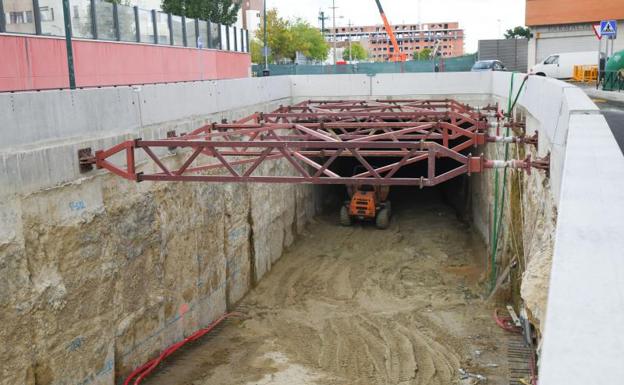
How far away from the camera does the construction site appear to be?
7066mm

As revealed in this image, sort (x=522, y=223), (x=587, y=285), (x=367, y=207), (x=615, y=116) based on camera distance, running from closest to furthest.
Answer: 1. (x=587, y=285)
2. (x=522, y=223)
3. (x=615, y=116)
4. (x=367, y=207)

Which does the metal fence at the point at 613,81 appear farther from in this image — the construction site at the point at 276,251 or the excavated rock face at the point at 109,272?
the excavated rock face at the point at 109,272

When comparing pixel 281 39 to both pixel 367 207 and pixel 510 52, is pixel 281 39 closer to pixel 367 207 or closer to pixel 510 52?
pixel 510 52

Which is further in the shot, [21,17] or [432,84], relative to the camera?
[432,84]

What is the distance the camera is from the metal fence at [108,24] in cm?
1998

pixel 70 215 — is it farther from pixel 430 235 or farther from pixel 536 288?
pixel 430 235

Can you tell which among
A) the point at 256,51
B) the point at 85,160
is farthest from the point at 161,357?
the point at 256,51

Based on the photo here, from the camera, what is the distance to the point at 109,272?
37.6 ft

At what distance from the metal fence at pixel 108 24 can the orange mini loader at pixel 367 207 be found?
1124 centimetres

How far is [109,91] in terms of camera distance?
477 inches

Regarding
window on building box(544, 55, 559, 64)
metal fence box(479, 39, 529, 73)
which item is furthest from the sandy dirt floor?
metal fence box(479, 39, 529, 73)

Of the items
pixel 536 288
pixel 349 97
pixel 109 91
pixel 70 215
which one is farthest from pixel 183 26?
pixel 536 288

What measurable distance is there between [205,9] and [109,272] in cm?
4027

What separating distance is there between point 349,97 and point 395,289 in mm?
10527
